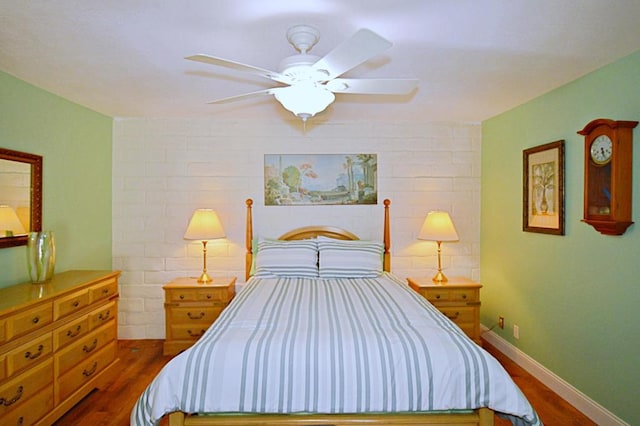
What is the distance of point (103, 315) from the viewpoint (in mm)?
2779

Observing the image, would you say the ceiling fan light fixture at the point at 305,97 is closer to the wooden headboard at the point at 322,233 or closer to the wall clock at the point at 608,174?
the wall clock at the point at 608,174

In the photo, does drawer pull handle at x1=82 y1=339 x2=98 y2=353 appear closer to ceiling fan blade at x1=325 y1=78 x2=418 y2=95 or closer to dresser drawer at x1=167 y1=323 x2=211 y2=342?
dresser drawer at x1=167 y1=323 x2=211 y2=342

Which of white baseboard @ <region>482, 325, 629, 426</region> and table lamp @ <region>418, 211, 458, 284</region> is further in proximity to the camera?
table lamp @ <region>418, 211, 458, 284</region>

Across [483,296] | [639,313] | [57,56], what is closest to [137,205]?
[57,56]

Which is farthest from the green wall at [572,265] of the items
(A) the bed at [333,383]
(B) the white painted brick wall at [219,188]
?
(A) the bed at [333,383]

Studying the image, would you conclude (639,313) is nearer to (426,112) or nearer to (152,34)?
(426,112)

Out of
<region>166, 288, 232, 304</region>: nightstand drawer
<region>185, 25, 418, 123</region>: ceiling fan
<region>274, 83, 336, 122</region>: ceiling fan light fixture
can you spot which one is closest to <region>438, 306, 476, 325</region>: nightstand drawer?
<region>166, 288, 232, 304</region>: nightstand drawer

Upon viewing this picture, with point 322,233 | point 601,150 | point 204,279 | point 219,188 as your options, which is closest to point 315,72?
point 601,150

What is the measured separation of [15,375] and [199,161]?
229cm

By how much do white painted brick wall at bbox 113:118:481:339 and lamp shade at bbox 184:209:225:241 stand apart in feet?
0.87

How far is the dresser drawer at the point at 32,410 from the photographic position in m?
1.92

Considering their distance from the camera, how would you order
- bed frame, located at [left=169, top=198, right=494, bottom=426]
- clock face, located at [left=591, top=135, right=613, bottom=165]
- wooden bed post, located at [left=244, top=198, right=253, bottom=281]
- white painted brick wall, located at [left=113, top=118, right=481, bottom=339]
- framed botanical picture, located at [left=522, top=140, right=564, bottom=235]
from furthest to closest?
white painted brick wall, located at [left=113, top=118, right=481, bottom=339], wooden bed post, located at [left=244, top=198, right=253, bottom=281], framed botanical picture, located at [left=522, top=140, right=564, bottom=235], clock face, located at [left=591, top=135, right=613, bottom=165], bed frame, located at [left=169, top=198, right=494, bottom=426]

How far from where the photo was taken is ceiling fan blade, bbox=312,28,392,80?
137cm

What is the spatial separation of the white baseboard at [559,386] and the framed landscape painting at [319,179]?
6.23 ft
